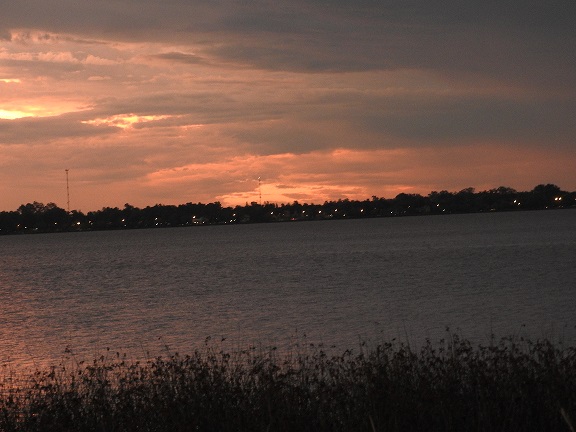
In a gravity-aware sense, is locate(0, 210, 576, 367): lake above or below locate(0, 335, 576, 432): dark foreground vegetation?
below

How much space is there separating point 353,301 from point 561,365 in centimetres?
3318

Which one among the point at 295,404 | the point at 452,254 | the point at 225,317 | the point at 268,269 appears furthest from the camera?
the point at 452,254

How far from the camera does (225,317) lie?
42250 mm

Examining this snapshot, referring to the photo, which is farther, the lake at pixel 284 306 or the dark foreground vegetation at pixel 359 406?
the lake at pixel 284 306

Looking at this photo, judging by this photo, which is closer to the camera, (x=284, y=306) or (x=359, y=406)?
(x=359, y=406)

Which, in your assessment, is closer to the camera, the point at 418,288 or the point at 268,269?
the point at 418,288

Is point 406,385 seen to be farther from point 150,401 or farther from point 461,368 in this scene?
point 150,401

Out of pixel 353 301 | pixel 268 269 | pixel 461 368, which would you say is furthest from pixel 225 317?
pixel 268 269

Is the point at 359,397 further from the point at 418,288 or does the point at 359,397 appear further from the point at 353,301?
the point at 418,288

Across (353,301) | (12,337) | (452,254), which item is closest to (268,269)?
(452,254)

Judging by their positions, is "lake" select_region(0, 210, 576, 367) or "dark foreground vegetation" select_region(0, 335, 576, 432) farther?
"lake" select_region(0, 210, 576, 367)

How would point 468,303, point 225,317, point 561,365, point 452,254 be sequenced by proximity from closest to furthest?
point 561,365 < point 225,317 < point 468,303 < point 452,254

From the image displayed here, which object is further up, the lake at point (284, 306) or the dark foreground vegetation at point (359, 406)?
the dark foreground vegetation at point (359, 406)

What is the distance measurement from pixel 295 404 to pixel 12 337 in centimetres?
2599
